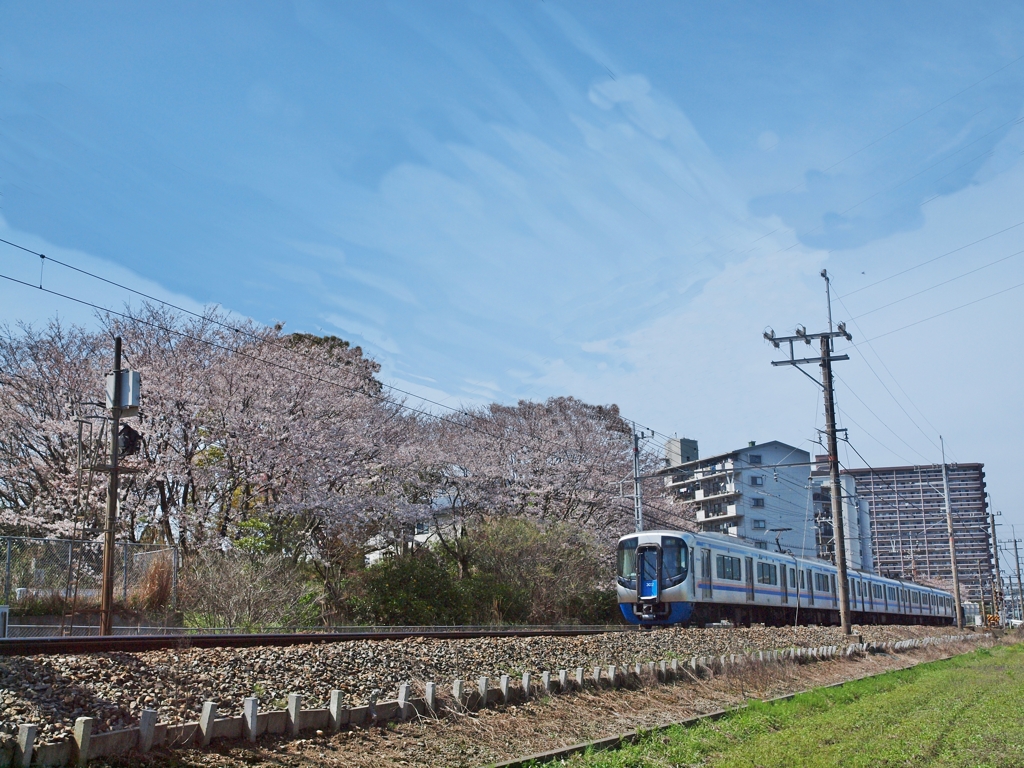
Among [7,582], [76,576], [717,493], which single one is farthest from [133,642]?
[717,493]

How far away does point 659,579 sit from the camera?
2286 centimetres

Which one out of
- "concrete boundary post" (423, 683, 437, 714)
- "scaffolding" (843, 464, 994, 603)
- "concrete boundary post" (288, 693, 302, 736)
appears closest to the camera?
"concrete boundary post" (288, 693, 302, 736)

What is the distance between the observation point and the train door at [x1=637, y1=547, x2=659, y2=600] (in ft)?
75.5

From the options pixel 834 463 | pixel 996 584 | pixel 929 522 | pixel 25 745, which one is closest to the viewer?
pixel 25 745

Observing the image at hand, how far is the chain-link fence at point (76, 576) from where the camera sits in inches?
579

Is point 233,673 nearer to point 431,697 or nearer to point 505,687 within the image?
point 431,697

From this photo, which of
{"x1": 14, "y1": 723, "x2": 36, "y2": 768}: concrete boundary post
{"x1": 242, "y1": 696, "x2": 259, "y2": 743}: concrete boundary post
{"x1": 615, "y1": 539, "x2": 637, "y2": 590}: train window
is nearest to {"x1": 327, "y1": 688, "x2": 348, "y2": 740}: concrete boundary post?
{"x1": 242, "y1": 696, "x2": 259, "y2": 743}: concrete boundary post

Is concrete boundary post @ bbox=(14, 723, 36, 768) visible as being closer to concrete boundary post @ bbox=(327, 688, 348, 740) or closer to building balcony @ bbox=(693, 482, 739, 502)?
concrete boundary post @ bbox=(327, 688, 348, 740)

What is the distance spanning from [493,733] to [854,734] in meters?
3.60

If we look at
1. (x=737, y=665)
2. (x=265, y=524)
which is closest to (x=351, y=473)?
(x=265, y=524)

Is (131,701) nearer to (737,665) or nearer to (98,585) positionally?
(737,665)

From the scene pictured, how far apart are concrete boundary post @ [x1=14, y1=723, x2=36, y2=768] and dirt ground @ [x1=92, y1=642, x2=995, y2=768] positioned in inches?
19.4

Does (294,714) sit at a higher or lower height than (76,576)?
lower

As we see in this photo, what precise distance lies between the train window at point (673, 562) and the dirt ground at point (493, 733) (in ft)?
35.2
